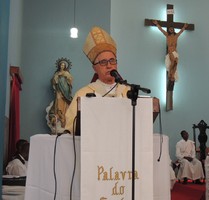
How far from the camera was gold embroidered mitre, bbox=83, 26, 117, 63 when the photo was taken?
292 cm

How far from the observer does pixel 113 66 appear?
285 centimetres

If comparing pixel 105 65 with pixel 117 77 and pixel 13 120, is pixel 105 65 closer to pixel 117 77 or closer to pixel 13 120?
pixel 117 77

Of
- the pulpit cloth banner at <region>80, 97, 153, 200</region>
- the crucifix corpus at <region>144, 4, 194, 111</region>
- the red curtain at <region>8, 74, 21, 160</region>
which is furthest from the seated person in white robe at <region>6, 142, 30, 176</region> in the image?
the crucifix corpus at <region>144, 4, 194, 111</region>

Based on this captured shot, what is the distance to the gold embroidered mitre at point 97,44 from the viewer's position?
292 centimetres

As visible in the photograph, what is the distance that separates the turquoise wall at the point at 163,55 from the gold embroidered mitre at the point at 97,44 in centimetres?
765

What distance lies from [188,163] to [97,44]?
6.83m

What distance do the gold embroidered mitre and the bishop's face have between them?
0.15 feet

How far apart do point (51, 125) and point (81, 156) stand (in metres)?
6.58

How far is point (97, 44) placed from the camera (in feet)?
9.68

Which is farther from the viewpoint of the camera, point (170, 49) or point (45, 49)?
point (170, 49)

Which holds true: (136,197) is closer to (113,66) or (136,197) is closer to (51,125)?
(113,66)

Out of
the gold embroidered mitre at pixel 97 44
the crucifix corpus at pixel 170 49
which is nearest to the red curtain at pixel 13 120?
the gold embroidered mitre at pixel 97 44

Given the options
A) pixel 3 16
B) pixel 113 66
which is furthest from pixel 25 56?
pixel 113 66

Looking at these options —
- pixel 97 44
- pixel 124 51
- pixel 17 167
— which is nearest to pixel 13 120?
pixel 17 167
